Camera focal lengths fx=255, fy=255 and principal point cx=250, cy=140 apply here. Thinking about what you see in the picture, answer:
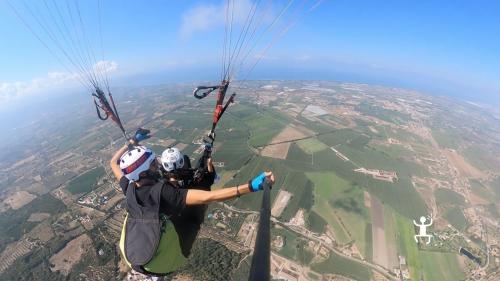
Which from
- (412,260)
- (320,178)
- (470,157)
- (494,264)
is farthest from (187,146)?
(470,157)

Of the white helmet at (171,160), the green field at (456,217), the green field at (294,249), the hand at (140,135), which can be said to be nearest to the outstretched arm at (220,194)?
the white helmet at (171,160)

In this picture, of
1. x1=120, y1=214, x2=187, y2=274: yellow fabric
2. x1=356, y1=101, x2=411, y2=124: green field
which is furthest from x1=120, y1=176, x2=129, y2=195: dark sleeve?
x1=356, y1=101, x2=411, y2=124: green field

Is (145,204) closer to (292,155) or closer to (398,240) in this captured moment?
(398,240)

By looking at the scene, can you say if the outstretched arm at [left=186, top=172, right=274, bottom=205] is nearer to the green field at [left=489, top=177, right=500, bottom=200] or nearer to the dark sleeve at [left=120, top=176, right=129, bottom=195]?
the dark sleeve at [left=120, top=176, right=129, bottom=195]

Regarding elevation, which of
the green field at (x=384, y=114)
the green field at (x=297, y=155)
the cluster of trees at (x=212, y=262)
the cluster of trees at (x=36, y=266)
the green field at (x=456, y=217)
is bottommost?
the cluster of trees at (x=36, y=266)

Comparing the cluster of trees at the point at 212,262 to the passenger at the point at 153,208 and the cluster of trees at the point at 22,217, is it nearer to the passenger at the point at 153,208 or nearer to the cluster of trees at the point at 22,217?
the passenger at the point at 153,208

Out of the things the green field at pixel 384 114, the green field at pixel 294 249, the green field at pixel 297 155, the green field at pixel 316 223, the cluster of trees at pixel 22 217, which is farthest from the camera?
the green field at pixel 384 114

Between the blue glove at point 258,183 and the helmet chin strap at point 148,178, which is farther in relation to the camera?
the helmet chin strap at point 148,178
